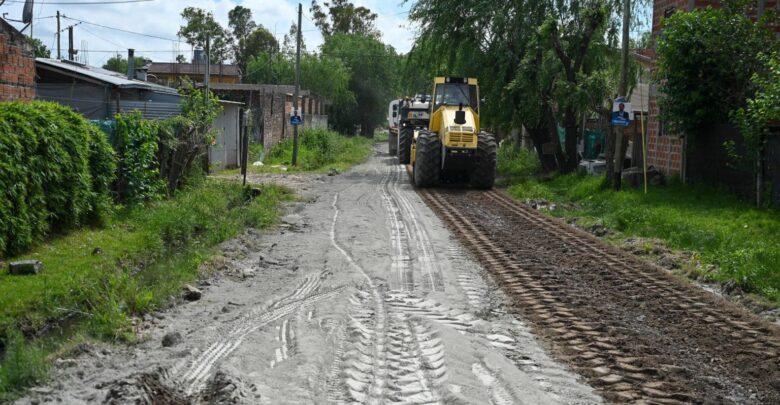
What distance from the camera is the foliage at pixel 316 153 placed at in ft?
113

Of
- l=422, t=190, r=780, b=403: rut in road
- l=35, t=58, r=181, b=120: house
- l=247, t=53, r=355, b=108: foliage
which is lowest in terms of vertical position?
l=422, t=190, r=780, b=403: rut in road

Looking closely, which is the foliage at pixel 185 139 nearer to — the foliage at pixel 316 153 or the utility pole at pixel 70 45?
the foliage at pixel 316 153

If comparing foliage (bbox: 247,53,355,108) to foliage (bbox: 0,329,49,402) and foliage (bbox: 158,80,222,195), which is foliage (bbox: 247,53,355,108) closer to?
foliage (bbox: 158,80,222,195)

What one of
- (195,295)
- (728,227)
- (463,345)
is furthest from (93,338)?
(728,227)

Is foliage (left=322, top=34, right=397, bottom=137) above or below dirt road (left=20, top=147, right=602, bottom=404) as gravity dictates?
above

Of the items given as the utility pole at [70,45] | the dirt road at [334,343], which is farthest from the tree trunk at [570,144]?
the utility pole at [70,45]

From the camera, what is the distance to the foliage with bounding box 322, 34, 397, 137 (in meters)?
71.9

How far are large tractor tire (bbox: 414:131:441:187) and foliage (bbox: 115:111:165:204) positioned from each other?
8804 millimetres

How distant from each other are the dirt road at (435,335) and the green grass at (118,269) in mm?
406

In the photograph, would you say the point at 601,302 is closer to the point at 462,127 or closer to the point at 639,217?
the point at 639,217

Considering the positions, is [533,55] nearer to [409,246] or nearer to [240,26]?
[409,246]

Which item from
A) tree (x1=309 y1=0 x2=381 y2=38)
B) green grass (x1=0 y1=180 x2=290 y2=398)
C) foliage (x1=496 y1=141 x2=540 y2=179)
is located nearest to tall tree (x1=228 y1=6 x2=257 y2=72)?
tree (x1=309 y1=0 x2=381 y2=38)

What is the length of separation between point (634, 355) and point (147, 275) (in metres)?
6.78

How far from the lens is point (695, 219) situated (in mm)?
15797
